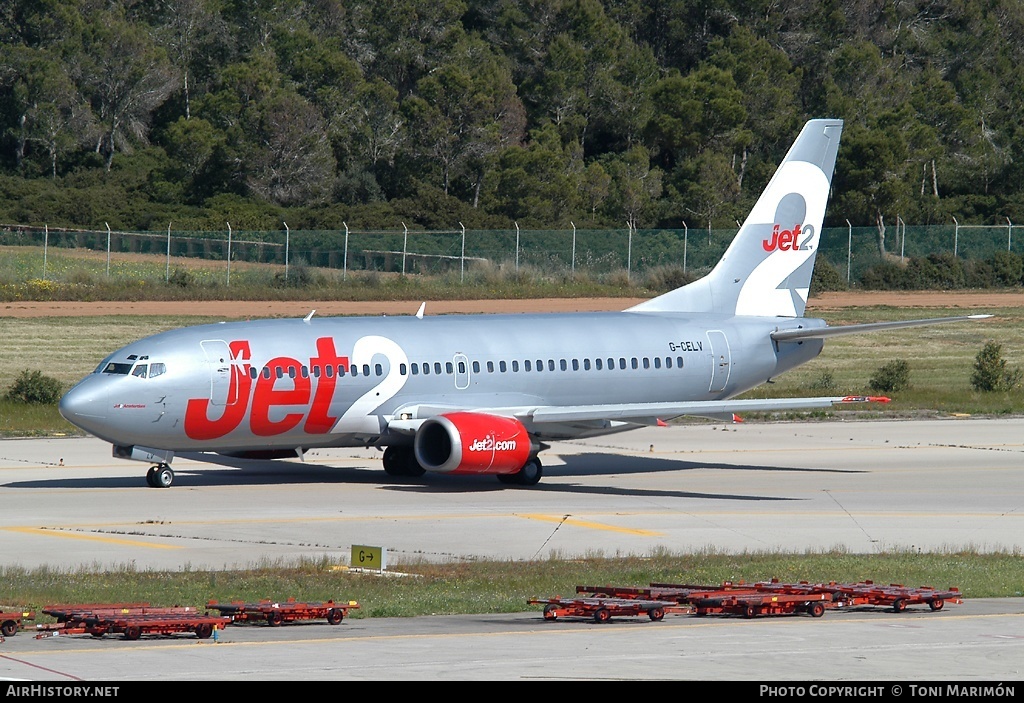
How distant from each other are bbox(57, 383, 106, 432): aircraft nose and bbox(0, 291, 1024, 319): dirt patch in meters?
37.8

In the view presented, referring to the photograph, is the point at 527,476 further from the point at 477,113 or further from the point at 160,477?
the point at 477,113

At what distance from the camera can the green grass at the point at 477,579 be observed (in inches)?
843

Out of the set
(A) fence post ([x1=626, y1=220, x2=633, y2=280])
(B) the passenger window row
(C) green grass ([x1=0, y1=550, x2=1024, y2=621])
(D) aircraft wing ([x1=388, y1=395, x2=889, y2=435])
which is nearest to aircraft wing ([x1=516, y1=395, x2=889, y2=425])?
(D) aircraft wing ([x1=388, y1=395, x2=889, y2=435])

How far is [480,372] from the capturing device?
121ft

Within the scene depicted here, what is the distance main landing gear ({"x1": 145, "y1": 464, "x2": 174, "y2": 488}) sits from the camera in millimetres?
34812

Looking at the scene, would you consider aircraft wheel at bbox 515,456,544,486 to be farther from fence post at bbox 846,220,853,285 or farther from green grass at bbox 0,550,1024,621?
fence post at bbox 846,220,853,285

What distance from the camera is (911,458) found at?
4128cm

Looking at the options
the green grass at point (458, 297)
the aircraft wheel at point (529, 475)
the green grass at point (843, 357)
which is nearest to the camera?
the green grass at point (458, 297)

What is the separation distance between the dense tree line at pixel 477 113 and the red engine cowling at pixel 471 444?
218ft

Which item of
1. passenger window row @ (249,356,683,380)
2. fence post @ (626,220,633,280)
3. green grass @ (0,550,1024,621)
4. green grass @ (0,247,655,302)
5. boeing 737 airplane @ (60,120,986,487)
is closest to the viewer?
green grass @ (0,550,1024,621)

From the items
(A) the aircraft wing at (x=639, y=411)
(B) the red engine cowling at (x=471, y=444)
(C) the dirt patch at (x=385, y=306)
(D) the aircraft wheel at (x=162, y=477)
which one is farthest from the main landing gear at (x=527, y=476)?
(C) the dirt patch at (x=385, y=306)

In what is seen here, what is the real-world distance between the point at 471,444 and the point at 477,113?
7869 cm

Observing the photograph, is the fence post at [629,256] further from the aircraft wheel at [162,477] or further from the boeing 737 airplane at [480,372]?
the aircraft wheel at [162,477]

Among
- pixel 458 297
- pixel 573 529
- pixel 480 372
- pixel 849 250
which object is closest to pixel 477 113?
pixel 849 250
